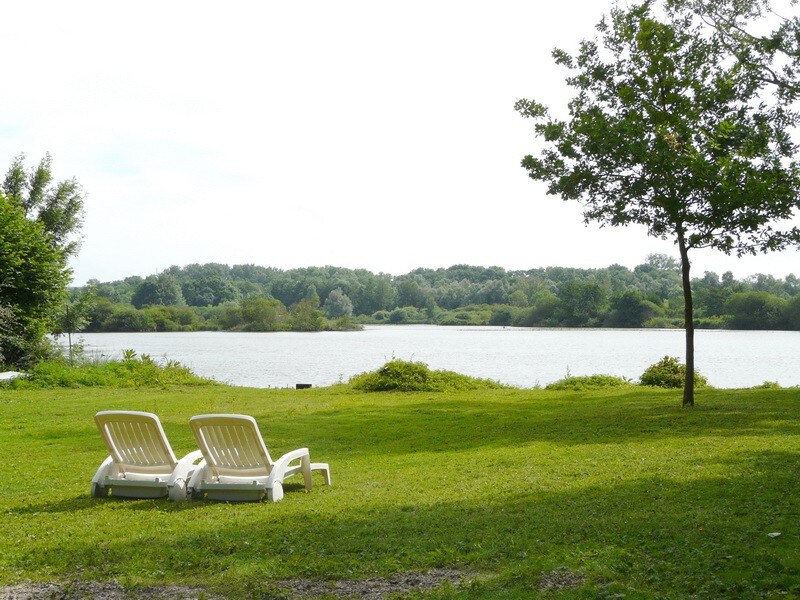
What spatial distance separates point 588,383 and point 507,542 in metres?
19.9

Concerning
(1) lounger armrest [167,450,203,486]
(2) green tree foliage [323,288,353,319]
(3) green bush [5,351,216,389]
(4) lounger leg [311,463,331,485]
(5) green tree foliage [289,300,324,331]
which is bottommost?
(3) green bush [5,351,216,389]

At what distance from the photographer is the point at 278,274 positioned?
10038 cm

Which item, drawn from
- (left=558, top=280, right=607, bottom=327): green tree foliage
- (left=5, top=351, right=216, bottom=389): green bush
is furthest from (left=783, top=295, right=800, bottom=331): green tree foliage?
(left=5, top=351, right=216, bottom=389): green bush

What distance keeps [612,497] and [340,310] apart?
75.9 m

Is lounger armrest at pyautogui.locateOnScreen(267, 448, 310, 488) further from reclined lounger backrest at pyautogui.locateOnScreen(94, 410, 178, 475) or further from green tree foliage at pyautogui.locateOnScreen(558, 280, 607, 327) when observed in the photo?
green tree foliage at pyautogui.locateOnScreen(558, 280, 607, 327)

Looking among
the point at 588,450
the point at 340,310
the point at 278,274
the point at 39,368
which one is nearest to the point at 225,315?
the point at 340,310

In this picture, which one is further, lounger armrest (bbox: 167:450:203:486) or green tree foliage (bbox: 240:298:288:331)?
green tree foliage (bbox: 240:298:288:331)

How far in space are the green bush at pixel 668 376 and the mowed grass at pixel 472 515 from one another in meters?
10.00

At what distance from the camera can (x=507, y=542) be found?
5945mm

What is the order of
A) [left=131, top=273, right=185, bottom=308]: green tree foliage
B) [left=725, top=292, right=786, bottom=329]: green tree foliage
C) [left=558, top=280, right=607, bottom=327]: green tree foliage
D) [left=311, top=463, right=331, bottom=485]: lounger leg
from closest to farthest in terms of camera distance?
[left=311, top=463, right=331, bottom=485]: lounger leg < [left=725, top=292, right=786, bottom=329]: green tree foliage < [left=558, top=280, right=607, bottom=327]: green tree foliage < [left=131, top=273, right=185, bottom=308]: green tree foliage

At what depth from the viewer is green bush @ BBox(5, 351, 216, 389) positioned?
2420cm

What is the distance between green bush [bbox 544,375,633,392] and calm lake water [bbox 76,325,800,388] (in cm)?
205

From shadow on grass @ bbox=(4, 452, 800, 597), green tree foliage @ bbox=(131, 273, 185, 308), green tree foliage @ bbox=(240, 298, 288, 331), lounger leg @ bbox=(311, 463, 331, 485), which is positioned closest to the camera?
shadow on grass @ bbox=(4, 452, 800, 597)

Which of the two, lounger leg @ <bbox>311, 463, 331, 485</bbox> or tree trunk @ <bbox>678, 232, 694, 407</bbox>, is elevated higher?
tree trunk @ <bbox>678, 232, 694, 407</bbox>
